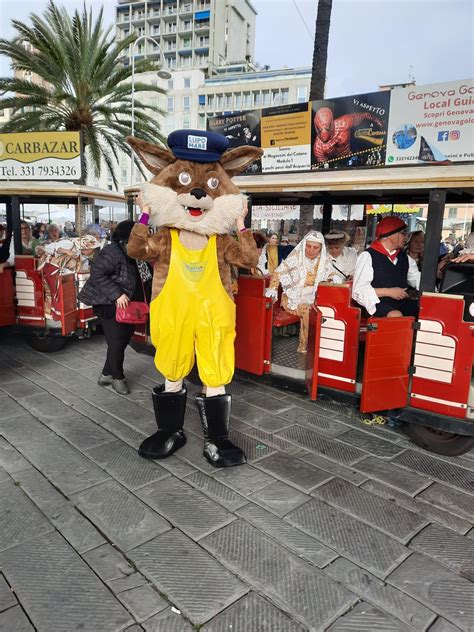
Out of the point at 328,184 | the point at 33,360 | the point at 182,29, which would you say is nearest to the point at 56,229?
the point at 33,360

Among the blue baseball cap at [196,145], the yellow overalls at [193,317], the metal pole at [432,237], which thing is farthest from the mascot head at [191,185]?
the metal pole at [432,237]

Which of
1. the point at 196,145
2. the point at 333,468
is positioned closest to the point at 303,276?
the point at 196,145

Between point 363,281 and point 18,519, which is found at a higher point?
point 363,281

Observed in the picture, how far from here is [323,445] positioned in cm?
366

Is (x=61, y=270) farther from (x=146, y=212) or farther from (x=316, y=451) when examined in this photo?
(x=316, y=451)

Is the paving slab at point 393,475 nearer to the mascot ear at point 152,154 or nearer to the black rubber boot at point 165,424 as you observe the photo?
the black rubber boot at point 165,424

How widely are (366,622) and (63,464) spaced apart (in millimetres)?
2228

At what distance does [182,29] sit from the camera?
6231 cm

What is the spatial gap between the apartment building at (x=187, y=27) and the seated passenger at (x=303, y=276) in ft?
206

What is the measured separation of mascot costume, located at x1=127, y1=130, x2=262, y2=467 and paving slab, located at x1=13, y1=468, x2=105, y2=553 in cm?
69

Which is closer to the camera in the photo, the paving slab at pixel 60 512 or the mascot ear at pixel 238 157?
the paving slab at pixel 60 512

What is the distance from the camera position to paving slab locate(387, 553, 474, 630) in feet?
6.79

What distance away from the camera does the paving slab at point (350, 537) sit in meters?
2.38

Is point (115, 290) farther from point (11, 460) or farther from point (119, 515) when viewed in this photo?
point (119, 515)
